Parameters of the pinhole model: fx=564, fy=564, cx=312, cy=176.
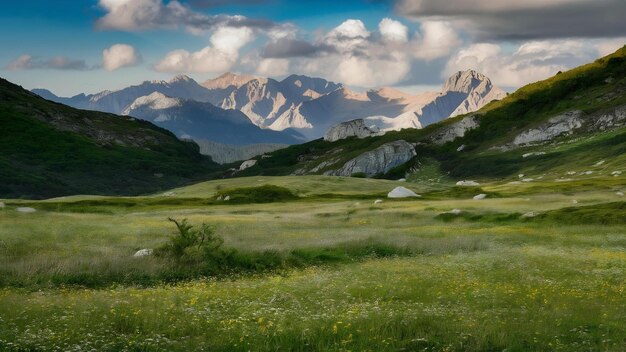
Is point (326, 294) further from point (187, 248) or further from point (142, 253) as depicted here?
point (142, 253)

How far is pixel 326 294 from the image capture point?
22.8 meters

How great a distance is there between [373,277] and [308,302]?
22.9 ft

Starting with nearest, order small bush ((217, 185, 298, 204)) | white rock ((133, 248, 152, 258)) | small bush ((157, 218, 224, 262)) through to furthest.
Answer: small bush ((157, 218, 224, 262)) < white rock ((133, 248, 152, 258)) < small bush ((217, 185, 298, 204))

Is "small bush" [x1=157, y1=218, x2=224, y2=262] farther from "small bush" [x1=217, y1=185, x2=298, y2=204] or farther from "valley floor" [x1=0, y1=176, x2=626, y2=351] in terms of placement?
"small bush" [x1=217, y1=185, x2=298, y2=204]

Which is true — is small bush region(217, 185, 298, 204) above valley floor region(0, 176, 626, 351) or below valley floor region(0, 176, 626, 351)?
above

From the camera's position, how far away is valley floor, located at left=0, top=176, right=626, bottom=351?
1633 centimetres

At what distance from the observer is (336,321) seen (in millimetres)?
17734

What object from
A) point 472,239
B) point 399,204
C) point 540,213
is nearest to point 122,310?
point 472,239

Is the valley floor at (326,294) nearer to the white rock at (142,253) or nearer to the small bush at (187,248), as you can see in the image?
the white rock at (142,253)

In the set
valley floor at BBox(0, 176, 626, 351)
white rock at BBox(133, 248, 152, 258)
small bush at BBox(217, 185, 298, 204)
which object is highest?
small bush at BBox(217, 185, 298, 204)

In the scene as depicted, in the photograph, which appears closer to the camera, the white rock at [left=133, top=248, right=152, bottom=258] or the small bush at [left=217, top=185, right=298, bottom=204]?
the white rock at [left=133, top=248, right=152, bottom=258]

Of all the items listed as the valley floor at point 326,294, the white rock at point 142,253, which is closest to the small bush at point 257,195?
the valley floor at point 326,294

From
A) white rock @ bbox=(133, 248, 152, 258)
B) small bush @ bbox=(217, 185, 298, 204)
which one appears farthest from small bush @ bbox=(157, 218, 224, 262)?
small bush @ bbox=(217, 185, 298, 204)

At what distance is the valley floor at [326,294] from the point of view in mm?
16328
